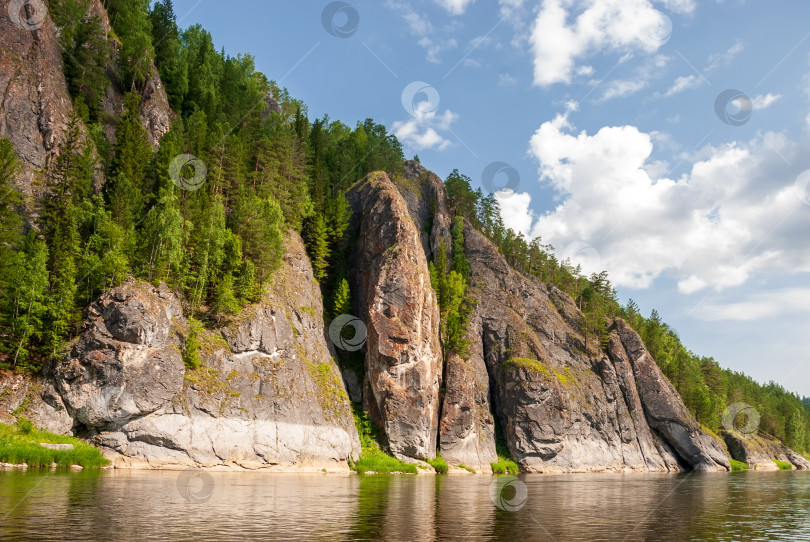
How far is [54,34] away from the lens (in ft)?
211

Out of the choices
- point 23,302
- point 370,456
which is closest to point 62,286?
point 23,302

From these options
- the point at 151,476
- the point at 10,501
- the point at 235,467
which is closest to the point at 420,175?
the point at 235,467

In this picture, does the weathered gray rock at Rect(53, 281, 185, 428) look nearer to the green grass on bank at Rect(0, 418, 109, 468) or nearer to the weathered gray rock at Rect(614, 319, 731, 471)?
the green grass on bank at Rect(0, 418, 109, 468)

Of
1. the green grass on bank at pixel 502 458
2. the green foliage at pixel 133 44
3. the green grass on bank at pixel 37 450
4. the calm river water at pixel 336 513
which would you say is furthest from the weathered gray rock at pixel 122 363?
the green grass on bank at pixel 502 458

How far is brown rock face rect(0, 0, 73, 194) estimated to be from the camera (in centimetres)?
5131

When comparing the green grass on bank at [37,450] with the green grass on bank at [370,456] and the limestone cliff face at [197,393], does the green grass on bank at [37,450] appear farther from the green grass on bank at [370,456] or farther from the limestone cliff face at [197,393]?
the green grass on bank at [370,456]

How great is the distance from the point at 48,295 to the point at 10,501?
94.1 ft

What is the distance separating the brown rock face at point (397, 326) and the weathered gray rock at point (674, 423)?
51.0 metres

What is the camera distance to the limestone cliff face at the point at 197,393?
137 feet

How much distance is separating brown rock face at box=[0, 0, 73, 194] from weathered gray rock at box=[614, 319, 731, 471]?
10284cm

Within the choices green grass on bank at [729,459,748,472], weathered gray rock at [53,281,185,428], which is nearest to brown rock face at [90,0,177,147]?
weathered gray rock at [53,281,185,428]

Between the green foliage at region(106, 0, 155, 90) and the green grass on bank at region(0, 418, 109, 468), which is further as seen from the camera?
the green foliage at region(106, 0, 155, 90)

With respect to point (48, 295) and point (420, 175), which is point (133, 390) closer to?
point (48, 295)

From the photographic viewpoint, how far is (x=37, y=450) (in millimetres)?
35719
